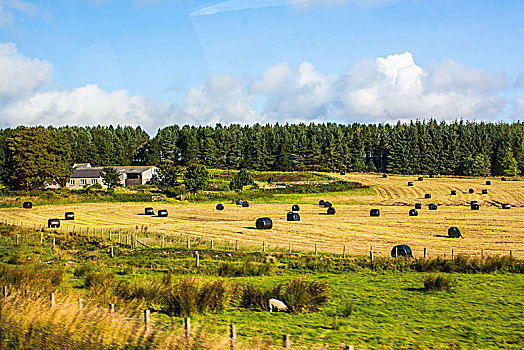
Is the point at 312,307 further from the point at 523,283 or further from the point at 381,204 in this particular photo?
the point at 381,204

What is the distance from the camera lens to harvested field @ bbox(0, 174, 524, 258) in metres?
36.8


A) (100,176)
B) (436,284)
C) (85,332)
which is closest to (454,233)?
(436,284)

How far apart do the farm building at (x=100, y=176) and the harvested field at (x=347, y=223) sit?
37.7 meters

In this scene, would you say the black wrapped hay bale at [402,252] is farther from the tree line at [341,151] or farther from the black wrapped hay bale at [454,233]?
the tree line at [341,151]

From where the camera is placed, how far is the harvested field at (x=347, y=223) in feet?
121

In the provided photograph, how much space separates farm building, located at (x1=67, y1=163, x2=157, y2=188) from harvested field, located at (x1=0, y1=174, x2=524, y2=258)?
37.7 m

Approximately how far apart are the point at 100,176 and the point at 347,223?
74909mm

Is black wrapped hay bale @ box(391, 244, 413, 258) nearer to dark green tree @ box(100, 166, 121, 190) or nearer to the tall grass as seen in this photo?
the tall grass

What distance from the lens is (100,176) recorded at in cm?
10956

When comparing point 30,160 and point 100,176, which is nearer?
point 30,160

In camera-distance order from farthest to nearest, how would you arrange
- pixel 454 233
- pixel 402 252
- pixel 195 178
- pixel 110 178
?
1. pixel 110 178
2. pixel 195 178
3. pixel 454 233
4. pixel 402 252

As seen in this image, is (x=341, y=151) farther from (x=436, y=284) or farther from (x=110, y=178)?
(x=436, y=284)

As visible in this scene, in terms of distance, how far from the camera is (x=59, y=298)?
13375 millimetres

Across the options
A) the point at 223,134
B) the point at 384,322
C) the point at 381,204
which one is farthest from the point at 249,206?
the point at 223,134
